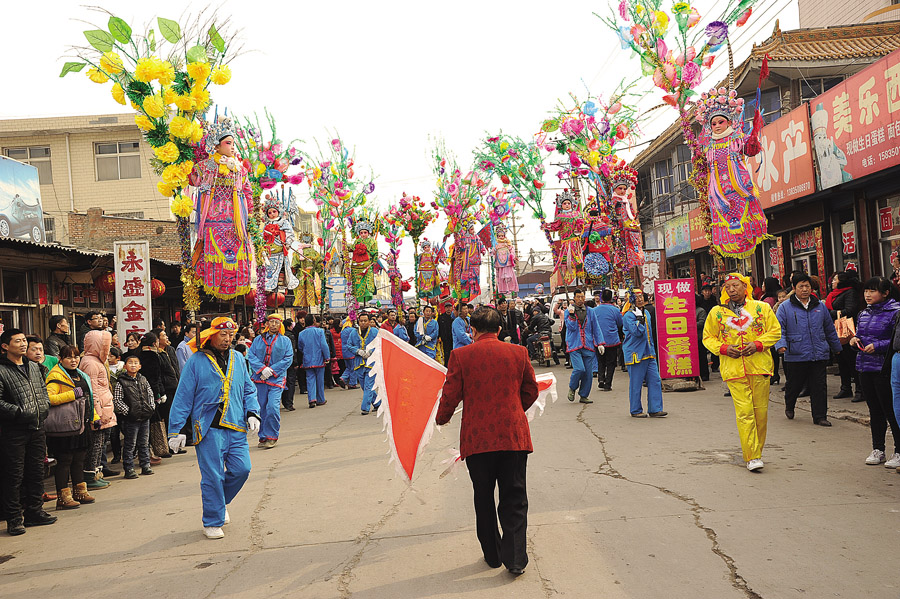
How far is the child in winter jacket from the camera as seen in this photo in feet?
29.0

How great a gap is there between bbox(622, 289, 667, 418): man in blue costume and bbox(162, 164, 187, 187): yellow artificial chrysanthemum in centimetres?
658

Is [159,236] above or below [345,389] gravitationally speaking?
above

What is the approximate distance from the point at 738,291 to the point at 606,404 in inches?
216

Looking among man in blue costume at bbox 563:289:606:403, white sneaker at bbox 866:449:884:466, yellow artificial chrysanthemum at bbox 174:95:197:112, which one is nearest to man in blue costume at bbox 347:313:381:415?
man in blue costume at bbox 563:289:606:403

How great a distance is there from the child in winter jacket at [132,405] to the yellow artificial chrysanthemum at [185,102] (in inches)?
138

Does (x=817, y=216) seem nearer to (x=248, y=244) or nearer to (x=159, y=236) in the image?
(x=248, y=244)

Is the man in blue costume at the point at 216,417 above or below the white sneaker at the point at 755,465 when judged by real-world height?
above

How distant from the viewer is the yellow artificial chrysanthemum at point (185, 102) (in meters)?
10.2

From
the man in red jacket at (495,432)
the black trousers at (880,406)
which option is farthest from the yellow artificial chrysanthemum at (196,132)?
the black trousers at (880,406)

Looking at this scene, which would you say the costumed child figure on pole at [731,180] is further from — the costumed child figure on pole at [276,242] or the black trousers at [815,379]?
the costumed child figure on pole at [276,242]

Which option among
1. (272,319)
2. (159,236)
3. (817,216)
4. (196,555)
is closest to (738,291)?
(196,555)

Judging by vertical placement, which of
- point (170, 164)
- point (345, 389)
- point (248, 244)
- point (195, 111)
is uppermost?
point (195, 111)

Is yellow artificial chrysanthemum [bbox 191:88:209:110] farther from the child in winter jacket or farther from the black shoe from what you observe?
the black shoe

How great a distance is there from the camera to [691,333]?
1244 cm
